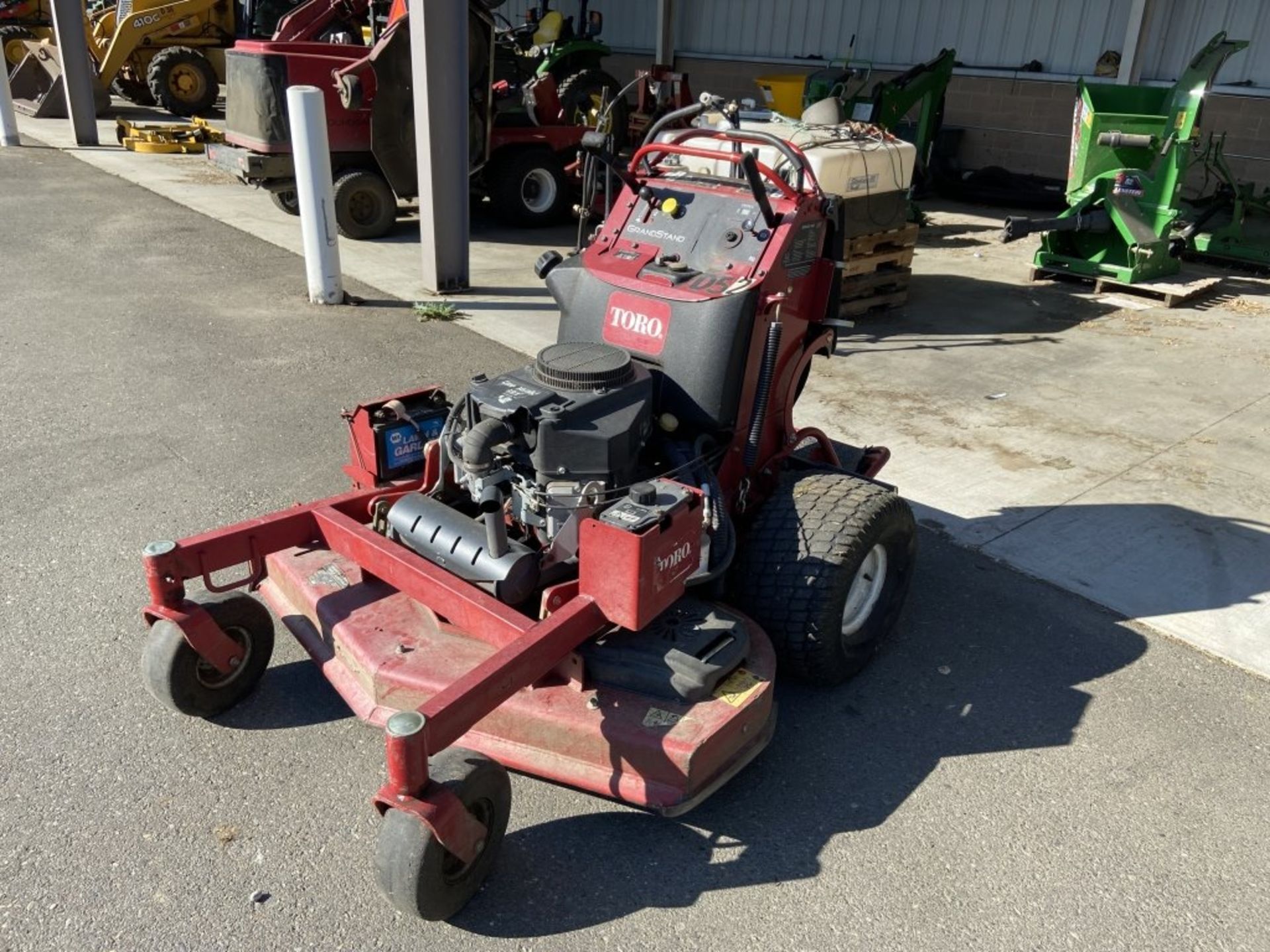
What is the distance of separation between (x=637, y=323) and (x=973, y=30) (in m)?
12.2

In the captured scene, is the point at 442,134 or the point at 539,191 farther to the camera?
the point at 539,191

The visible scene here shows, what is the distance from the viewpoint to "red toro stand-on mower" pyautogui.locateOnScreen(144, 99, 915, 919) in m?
2.87

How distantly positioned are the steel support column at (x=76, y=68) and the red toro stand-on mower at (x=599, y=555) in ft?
44.1

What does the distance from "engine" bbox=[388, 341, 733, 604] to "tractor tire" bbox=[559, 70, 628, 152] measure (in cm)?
753

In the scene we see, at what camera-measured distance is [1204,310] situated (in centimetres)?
888

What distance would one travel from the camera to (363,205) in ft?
33.3

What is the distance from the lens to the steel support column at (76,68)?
14414mm

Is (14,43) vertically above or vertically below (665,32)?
below

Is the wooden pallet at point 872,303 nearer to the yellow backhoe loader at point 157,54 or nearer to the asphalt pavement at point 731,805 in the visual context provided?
the asphalt pavement at point 731,805

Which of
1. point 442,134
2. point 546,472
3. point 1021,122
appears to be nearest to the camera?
point 546,472

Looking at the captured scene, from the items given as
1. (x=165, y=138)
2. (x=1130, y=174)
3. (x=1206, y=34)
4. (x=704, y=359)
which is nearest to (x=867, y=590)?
(x=704, y=359)

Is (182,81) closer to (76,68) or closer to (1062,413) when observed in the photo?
(76,68)

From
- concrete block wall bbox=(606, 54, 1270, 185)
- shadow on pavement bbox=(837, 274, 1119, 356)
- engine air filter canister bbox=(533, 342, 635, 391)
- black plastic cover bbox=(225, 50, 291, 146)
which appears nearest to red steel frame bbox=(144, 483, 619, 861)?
engine air filter canister bbox=(533, 342, 635, 391)

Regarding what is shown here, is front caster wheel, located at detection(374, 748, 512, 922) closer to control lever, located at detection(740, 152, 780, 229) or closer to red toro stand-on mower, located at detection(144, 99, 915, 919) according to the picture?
red toro stand-on mower, located at detection(144, 99, 915, 919)
